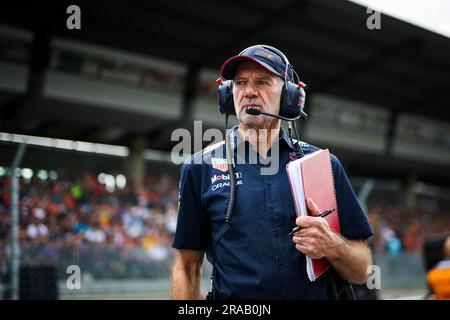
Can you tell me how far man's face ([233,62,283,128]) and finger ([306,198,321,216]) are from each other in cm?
46

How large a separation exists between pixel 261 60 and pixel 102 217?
8170 mm

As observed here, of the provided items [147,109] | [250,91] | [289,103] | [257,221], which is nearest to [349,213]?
[257,221]

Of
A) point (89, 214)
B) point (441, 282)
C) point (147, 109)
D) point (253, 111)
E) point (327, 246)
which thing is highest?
point (147, 109)

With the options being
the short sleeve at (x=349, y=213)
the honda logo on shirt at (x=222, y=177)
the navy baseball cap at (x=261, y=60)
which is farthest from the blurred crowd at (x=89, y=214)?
the short sleeve at (x=349, y=213)

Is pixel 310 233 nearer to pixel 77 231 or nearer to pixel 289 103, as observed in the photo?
pixel 289 103

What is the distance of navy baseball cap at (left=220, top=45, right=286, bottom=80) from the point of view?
184cm

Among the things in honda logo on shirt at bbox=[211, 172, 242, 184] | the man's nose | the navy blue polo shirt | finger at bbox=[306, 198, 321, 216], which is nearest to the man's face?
the man's nose

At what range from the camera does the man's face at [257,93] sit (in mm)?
1904

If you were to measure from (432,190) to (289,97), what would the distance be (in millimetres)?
29525

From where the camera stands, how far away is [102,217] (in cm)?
941

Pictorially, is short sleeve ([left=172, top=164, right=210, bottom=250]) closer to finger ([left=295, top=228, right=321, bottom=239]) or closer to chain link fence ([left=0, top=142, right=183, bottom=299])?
finger ([left=295, top=228, right=321, bottom=239])

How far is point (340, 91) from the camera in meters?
17.2

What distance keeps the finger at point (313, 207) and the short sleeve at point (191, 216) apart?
485 mm

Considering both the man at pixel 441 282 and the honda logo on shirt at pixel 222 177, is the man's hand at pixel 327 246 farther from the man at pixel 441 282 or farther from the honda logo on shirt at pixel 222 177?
the man at pixel 441 282
